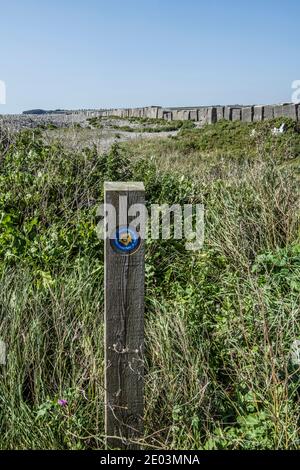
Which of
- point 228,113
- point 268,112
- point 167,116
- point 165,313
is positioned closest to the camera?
point 165,313

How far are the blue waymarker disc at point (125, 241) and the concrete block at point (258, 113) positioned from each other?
2104cm

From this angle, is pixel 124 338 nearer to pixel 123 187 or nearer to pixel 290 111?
pixel 123 187

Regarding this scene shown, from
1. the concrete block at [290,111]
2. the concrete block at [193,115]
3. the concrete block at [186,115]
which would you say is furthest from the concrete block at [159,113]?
the concrete block at [290,111]

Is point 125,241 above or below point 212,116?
below

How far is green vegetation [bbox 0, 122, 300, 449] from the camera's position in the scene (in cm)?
257

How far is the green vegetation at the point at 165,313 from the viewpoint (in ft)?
8.43

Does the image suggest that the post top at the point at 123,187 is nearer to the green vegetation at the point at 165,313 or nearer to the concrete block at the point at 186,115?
the green vegetation at the point at 165,313

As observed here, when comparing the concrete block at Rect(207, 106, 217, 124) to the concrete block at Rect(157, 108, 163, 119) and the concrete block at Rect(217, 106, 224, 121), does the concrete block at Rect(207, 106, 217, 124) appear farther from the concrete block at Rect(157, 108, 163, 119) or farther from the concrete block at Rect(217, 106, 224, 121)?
the concrete block at Rect(157, 108, 163, 119)

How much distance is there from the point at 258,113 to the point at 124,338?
21.5m

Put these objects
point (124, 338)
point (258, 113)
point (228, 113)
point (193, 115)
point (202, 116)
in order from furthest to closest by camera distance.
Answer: point (193, 115) → point (202, 116) → point (228, 113) → point (258, 113) → point (124, 338)

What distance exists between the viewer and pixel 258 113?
74.0 ft


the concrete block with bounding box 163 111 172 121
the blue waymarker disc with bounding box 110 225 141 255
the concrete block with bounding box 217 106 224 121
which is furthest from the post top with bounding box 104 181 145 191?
the concrete block with bounding box 163 111 172 121

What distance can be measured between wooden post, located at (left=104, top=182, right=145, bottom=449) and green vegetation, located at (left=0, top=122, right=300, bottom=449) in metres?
0.13

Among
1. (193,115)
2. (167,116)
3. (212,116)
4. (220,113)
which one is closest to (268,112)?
(220,113)
